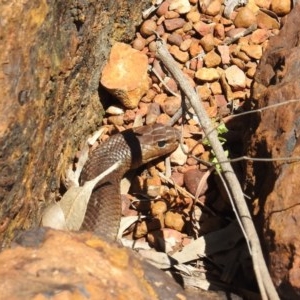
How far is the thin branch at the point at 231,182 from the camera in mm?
3336

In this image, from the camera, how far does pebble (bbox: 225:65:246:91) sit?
18.0ft

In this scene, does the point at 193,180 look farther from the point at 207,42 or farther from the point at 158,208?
the point at 207,42

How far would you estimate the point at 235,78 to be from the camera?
18.0ft

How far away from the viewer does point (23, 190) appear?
4.37 metres

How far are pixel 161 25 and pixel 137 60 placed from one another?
0.44m

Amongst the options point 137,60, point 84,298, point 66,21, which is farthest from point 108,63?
point 84,298

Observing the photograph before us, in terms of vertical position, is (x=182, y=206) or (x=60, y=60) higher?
(x=60, y=60)

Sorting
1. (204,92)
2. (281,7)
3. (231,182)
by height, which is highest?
(281,7)

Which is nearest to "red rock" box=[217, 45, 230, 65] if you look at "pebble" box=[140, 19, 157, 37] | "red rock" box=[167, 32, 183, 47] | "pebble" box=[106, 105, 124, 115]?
"red rock" box=[167, 32, 183, 47]

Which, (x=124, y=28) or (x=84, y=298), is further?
(x=124, y=28)

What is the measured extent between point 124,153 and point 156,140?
0.90 ft

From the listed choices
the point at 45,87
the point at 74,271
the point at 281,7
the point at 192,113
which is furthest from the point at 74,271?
the point at 281,7

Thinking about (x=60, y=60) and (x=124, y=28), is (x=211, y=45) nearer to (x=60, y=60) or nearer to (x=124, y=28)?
(x=124, y=28)

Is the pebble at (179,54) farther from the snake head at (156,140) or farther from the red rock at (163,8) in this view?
the snake head at (156,140)
